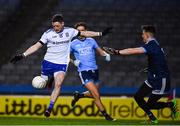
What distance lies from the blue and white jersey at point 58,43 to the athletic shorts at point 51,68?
0.19 ft

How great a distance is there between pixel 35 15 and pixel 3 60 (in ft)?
7.37

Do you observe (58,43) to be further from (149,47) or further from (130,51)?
(149,47)

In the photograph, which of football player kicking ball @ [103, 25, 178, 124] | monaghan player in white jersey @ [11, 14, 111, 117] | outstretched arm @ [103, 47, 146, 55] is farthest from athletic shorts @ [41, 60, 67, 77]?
football player kicking ball @ [103, 25, 178, 124]

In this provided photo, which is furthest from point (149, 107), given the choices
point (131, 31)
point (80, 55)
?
point (131, 31)

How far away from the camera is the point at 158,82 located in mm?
11227

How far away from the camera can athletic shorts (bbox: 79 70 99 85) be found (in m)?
12.4

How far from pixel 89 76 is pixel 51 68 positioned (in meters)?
1.21

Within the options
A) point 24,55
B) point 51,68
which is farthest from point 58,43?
point 24,55

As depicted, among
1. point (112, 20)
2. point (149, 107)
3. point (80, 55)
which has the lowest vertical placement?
point (149, 107)

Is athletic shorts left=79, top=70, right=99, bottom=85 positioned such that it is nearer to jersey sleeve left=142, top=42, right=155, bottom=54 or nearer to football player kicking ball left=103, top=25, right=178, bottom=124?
football player kicking ball left=103, top=25, right=178, bottom=124

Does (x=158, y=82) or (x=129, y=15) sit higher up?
(x=129, y=15)

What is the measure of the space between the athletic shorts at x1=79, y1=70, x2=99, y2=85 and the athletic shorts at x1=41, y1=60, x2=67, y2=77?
→ 3.26 ft

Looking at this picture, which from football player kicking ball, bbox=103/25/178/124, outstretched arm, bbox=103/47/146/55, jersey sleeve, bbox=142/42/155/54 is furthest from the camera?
football player kicking ball, bbox=103/25/178/124

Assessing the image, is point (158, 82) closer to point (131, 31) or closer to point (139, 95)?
point (139, 95)
